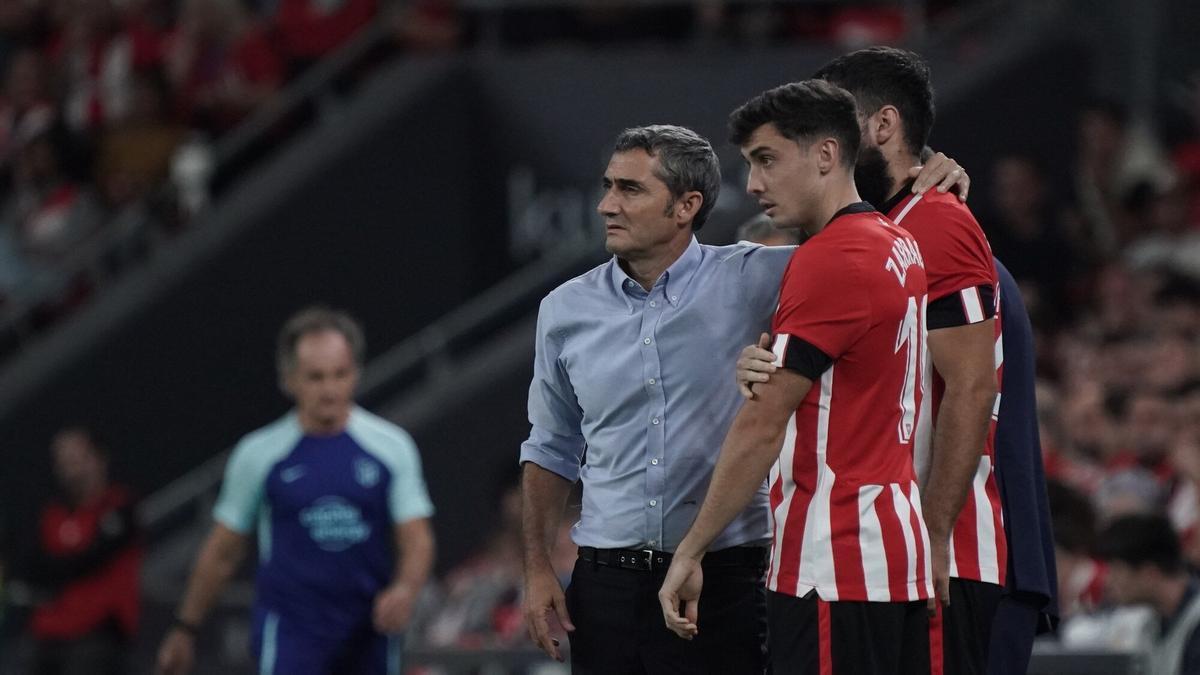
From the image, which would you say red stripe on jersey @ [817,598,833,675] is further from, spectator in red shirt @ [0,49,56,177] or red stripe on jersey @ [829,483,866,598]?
spectator in red shirt @ [0,49,56,177]

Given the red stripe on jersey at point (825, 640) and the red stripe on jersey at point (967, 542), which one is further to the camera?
the red stripe on jersey at point (967, 542)

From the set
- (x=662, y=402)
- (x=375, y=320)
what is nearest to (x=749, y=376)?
(x=662, y=402)

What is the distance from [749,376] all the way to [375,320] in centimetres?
1072

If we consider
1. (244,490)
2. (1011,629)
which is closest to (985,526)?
(1011,629)

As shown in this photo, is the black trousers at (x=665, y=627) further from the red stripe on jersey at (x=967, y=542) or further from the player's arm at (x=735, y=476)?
the red stripe on jersey at (x=967, y=542)

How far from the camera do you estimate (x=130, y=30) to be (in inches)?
657

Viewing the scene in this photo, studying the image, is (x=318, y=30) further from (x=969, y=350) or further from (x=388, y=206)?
(x=969, y=350)

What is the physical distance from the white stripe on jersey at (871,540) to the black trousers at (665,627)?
607 mm

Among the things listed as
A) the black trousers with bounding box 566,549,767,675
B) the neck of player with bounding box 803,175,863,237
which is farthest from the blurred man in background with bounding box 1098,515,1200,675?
the neck of player with bounding box 803,175,863,237

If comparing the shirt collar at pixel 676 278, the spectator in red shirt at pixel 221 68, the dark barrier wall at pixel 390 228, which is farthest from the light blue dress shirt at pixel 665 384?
the spectator in red shirt at pixel 221 68

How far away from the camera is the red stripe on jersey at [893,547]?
4.98m

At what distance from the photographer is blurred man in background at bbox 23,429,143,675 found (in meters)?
13.0

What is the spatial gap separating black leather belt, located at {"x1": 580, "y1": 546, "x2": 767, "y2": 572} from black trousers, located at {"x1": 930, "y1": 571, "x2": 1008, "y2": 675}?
1.71ft

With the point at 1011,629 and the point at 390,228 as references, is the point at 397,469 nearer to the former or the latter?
the point at 1011,629
